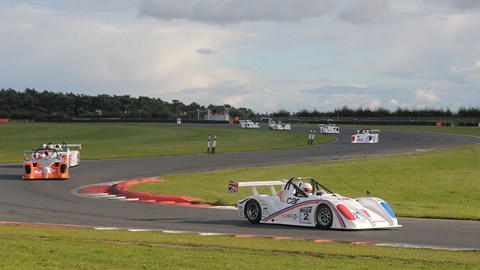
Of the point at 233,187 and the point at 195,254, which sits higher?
the point at 233,187

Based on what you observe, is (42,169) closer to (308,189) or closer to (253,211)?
(253,211)

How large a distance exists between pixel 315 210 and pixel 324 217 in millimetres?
296

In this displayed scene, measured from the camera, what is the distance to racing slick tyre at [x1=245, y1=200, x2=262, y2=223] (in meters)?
17.9

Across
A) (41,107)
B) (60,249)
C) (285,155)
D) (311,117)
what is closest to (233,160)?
(285,155)

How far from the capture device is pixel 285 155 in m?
46.0

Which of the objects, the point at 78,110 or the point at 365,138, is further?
the point at 78,110

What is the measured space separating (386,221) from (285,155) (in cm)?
2973

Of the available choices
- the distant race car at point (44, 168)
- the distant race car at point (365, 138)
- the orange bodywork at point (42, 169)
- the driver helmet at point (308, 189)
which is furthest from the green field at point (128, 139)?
the driver helmet at point (308, 189)

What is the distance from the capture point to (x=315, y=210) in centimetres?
1672

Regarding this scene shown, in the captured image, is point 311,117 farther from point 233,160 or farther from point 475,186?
point 475,186

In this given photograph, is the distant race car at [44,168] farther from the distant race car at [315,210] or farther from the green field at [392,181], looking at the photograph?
the distant race car at [315,210]

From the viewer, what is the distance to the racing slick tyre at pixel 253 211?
17.9 meters

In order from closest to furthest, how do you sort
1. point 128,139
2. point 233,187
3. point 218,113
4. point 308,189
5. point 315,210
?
point 315,210, point 308,189, point 233,187, point 128,139, point 218,113

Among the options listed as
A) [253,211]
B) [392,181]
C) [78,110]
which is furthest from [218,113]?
[253,211]
